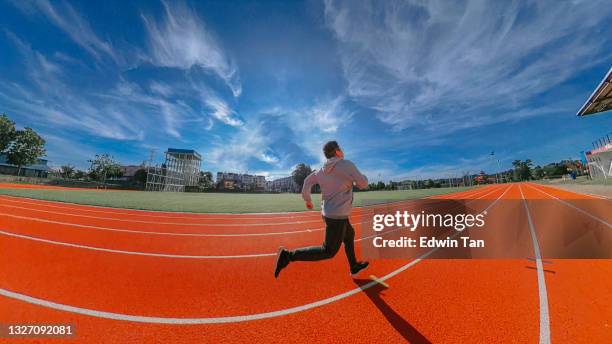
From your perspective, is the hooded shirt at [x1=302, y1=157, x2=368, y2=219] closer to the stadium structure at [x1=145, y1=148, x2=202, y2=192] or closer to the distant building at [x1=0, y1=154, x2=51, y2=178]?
the stadium structure at [x1=145, y1=148, x2=202, y2=192]

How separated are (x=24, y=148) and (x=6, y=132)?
444cm

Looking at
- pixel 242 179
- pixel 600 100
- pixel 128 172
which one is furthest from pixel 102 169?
pixel 600 100

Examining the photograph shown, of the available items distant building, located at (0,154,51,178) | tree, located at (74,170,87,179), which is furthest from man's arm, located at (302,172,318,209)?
tree, located at (74,170,87,179)

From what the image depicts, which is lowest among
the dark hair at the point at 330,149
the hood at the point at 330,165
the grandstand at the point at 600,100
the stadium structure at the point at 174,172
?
the hood at the point at 330,165

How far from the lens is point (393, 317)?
2.44 metres

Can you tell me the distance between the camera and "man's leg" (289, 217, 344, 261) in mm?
2973

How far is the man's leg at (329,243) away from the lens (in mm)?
2973

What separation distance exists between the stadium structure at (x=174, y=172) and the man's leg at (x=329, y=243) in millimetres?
57139

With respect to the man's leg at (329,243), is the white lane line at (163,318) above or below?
below

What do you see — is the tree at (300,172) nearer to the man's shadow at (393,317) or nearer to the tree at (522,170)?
the man's shadow at (393,317)

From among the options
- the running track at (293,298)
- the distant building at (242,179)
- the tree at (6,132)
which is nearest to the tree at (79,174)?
the tree at (6,132)

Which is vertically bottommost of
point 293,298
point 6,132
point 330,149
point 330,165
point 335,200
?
point 293,298

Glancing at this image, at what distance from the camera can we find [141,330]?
2.23 meters

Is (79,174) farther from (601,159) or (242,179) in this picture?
(601,159)
